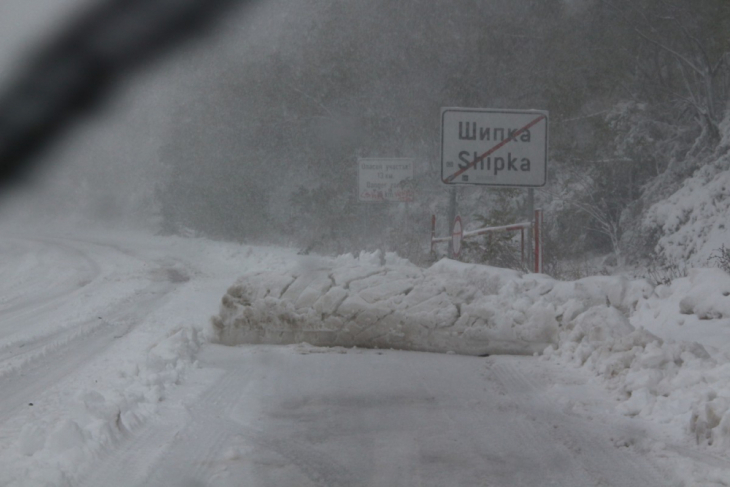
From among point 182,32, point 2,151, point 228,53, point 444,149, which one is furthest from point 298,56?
point 444,149

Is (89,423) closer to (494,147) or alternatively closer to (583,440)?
(583,440)

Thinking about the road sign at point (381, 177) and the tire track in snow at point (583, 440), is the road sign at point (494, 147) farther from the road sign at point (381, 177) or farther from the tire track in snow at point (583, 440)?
the road sign at point (381, 177)

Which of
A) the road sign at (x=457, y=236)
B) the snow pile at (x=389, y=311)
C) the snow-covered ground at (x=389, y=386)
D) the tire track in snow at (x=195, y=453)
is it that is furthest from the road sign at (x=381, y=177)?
the tire track in snow at (x=195, y=453)

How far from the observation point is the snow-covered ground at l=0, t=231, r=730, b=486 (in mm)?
3742

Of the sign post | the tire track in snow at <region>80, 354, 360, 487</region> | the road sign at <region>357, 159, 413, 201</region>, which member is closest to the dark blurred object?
the road sign at <region>357, 159, 413, 201</region>

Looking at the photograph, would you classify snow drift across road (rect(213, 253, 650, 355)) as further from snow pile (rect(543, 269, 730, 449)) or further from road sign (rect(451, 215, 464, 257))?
road sign (rect(451, 215, 464, 257))

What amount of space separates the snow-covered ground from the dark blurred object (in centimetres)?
1291

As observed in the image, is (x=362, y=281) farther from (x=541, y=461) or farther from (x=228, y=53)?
(x=228, y=53)

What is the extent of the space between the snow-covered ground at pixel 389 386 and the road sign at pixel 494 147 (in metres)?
3.67

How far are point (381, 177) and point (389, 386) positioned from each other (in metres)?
13.7

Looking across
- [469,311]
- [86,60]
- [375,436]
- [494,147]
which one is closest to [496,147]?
[494,147]

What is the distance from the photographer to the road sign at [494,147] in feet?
37.6

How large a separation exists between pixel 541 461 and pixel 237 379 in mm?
2699

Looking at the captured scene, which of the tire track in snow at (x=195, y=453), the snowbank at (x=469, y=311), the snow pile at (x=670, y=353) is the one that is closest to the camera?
the tire track in snow at (x=195, y=453)
